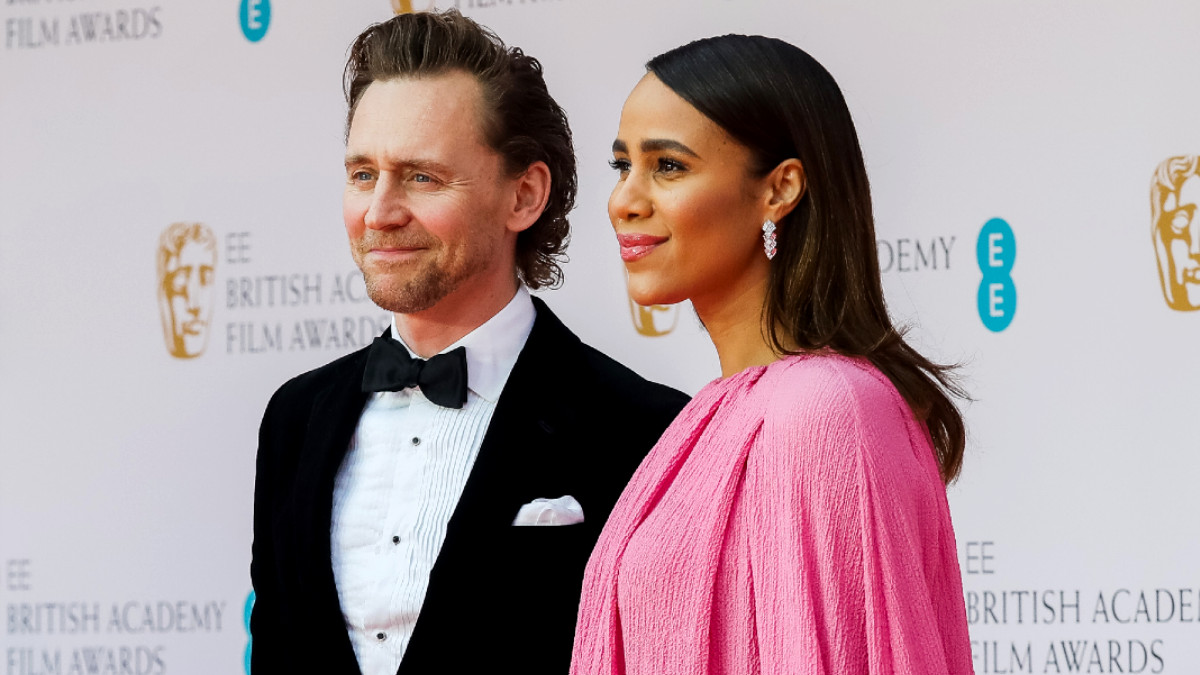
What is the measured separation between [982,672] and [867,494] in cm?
145

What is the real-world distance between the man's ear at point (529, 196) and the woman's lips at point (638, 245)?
0.52m

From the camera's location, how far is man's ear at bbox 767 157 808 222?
167 centimetres

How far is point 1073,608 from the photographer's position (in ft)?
8.98

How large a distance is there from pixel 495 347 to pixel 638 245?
512mm

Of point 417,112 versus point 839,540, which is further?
point 417,112

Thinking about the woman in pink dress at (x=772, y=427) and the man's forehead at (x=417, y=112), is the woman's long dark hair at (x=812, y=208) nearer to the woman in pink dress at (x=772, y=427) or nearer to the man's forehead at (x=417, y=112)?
the woman in pink dress at (x=772, y=427)

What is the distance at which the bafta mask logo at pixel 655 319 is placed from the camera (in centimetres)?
297

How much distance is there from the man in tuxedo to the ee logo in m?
0.88

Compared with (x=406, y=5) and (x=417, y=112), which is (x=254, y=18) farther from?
(x=417, y=112)

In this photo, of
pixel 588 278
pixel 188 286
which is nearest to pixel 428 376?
pixel 588 278

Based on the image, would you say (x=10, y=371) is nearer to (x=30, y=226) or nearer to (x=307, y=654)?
(x=30, y=226)

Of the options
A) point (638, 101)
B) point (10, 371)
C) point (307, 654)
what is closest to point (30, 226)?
point (10, 371)

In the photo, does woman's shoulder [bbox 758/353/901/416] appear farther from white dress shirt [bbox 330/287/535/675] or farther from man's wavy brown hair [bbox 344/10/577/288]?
man's wavy brown hair [bbox 344/10/577/288]

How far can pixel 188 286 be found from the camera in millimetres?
3244
